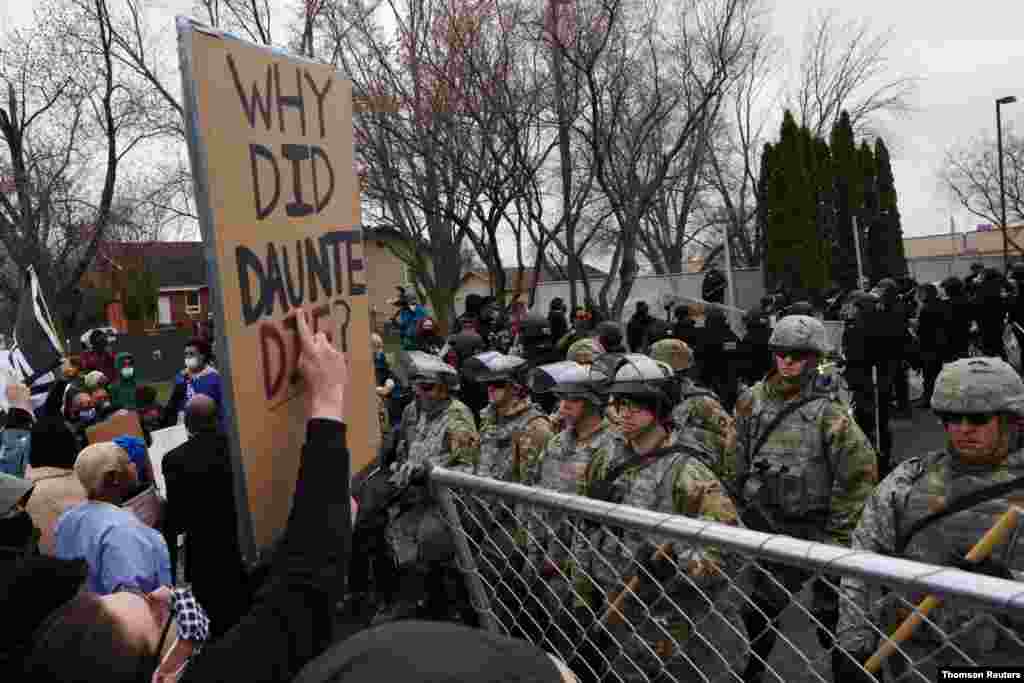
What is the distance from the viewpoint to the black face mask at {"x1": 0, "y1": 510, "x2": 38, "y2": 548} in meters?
2.48

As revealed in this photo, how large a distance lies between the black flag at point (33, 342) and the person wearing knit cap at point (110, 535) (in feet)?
13.5

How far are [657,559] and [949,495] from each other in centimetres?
98

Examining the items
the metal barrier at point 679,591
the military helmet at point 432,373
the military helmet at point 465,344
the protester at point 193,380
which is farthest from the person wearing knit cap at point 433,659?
the protester at point 193,380

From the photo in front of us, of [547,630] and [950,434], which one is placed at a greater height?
[950,434]

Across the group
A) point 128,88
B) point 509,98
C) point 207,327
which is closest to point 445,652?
point 509,98

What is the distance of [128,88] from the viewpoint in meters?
14.2

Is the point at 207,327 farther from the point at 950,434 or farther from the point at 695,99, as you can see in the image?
the point at 950,434

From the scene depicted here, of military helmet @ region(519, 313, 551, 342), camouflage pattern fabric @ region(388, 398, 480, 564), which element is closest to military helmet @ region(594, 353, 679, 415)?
camouflage pattern fabric @ region(388, 398, 480, 564)

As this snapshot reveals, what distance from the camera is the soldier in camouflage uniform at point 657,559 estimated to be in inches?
103

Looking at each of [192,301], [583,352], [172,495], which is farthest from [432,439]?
[192,301]

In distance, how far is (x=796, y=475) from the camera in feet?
13.4

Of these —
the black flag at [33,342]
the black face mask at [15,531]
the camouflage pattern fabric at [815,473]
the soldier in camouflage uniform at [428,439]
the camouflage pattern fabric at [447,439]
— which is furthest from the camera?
the black flag at [33,342]

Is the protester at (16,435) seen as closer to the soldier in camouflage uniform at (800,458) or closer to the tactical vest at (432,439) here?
the tactical vest at (432,439)

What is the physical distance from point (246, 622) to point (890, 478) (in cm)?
224
